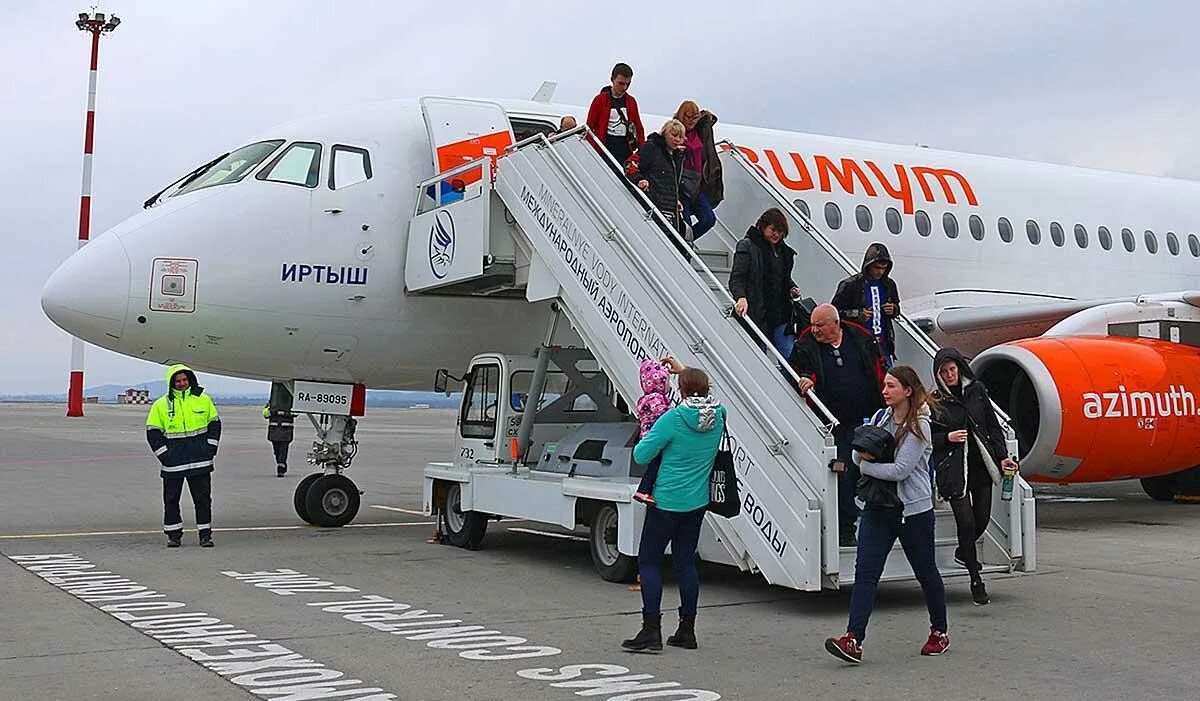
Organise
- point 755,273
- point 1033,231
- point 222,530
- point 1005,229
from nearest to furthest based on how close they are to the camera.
A: point 755,273 → point 222,530 → point 1005,229 → point 1033,231

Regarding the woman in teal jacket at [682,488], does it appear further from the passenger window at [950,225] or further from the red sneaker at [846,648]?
the passenger window at [950,225]

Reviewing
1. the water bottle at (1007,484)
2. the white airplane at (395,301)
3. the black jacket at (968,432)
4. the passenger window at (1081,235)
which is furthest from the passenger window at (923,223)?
the water bottle at (1007,484)

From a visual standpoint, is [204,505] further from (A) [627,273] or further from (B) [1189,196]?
(B) [1189,196]

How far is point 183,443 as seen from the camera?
10.7m

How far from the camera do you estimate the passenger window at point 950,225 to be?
1429 cm

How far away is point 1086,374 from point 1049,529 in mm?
1868

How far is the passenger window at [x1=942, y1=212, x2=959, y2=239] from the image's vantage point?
563 inches

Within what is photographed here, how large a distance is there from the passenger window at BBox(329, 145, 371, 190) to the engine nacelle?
6018 millimetres

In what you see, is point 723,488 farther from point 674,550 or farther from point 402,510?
point 402,510

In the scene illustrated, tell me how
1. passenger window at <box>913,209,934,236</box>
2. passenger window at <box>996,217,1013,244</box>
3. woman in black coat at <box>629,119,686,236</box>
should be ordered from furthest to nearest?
passenger window at <box>996,217,1013,244</box> < passenger window at <box>913,209,934,236</box> < woman in black coat at <box>629,119,686,236</box>

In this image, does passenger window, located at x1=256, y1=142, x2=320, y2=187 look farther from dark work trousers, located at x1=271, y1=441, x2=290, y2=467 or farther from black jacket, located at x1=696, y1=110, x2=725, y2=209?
dark work trousers, located at x1=271, y1=441, x2=290, y2=467

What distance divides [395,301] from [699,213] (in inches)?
115

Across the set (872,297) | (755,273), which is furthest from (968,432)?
(755,273)

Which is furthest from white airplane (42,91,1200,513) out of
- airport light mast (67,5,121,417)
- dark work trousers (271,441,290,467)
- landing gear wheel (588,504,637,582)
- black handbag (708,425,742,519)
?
airport light mast (67,5,121,417)
